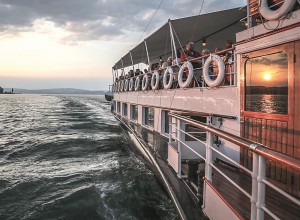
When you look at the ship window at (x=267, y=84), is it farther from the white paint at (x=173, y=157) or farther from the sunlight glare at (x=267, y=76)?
the white paint at (x=173, y=157)

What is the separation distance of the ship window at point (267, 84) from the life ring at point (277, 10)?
2.31ft

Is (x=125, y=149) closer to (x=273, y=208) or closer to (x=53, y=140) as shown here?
(x=53, y=140)

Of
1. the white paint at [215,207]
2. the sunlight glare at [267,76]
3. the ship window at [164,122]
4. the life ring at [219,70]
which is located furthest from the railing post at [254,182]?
the ship window at [164,122]

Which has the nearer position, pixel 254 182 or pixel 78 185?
pixel 254 182

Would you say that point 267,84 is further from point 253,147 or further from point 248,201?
point 253,147

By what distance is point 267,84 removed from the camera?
5.57 metres

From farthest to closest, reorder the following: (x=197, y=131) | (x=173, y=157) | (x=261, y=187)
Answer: (x=197, y=131), (x=173, y=157), (x=261, y=187)

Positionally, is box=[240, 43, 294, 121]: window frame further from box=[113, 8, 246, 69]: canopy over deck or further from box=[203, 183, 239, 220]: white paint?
box=[113, 8, 246, 69]: canopy over deck

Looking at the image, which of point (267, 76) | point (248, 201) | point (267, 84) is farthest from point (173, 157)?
point (267, 76)

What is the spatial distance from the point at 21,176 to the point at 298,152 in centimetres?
894

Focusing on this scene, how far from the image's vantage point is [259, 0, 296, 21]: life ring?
15.6 feet

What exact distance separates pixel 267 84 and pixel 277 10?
142 centimetres

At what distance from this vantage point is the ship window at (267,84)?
17.0 feet

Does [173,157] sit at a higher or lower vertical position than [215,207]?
higher
